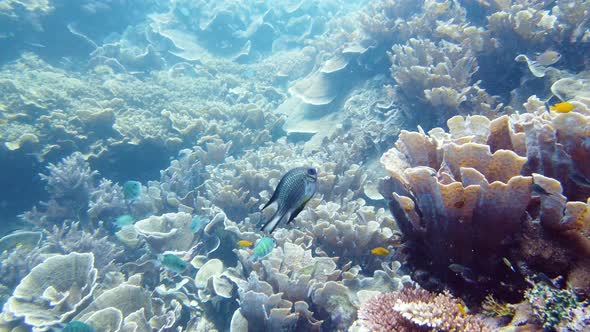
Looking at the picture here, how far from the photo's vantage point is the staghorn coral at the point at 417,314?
1739 millimetres

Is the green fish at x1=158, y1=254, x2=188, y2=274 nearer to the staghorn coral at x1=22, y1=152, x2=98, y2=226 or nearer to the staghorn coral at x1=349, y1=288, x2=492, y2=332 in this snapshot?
the staghorn coral at x1=349, y1=288, x2=492, y2=332

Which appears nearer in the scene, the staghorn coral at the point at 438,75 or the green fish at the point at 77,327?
the green fish at the point at 77,327

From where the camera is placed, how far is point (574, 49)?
16.6 feet

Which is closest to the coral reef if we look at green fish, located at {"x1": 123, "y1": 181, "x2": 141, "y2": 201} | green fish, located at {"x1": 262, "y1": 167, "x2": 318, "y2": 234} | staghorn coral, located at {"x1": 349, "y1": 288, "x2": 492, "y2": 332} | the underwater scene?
the underwater scene

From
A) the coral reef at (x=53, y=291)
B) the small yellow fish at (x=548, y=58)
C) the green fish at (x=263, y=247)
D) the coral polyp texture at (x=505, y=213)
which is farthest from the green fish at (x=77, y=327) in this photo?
the small yellow fish at (x=548, y=58)

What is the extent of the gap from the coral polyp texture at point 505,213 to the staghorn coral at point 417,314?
8.6 inches

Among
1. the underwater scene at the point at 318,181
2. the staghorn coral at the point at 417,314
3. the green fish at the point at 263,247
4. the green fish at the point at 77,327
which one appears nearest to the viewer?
the staghorn coral at the point at 417,314

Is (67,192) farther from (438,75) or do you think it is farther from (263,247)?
(438,75)

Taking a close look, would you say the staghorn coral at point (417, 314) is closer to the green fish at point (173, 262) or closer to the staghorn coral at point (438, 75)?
the green fish at point (173, 262)

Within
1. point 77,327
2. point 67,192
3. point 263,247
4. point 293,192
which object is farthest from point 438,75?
point 67,192

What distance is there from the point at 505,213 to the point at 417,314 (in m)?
0.76

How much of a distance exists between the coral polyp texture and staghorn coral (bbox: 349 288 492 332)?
0.22 meters

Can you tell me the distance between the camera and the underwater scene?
191 centimetres

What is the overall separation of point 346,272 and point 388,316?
148cm
